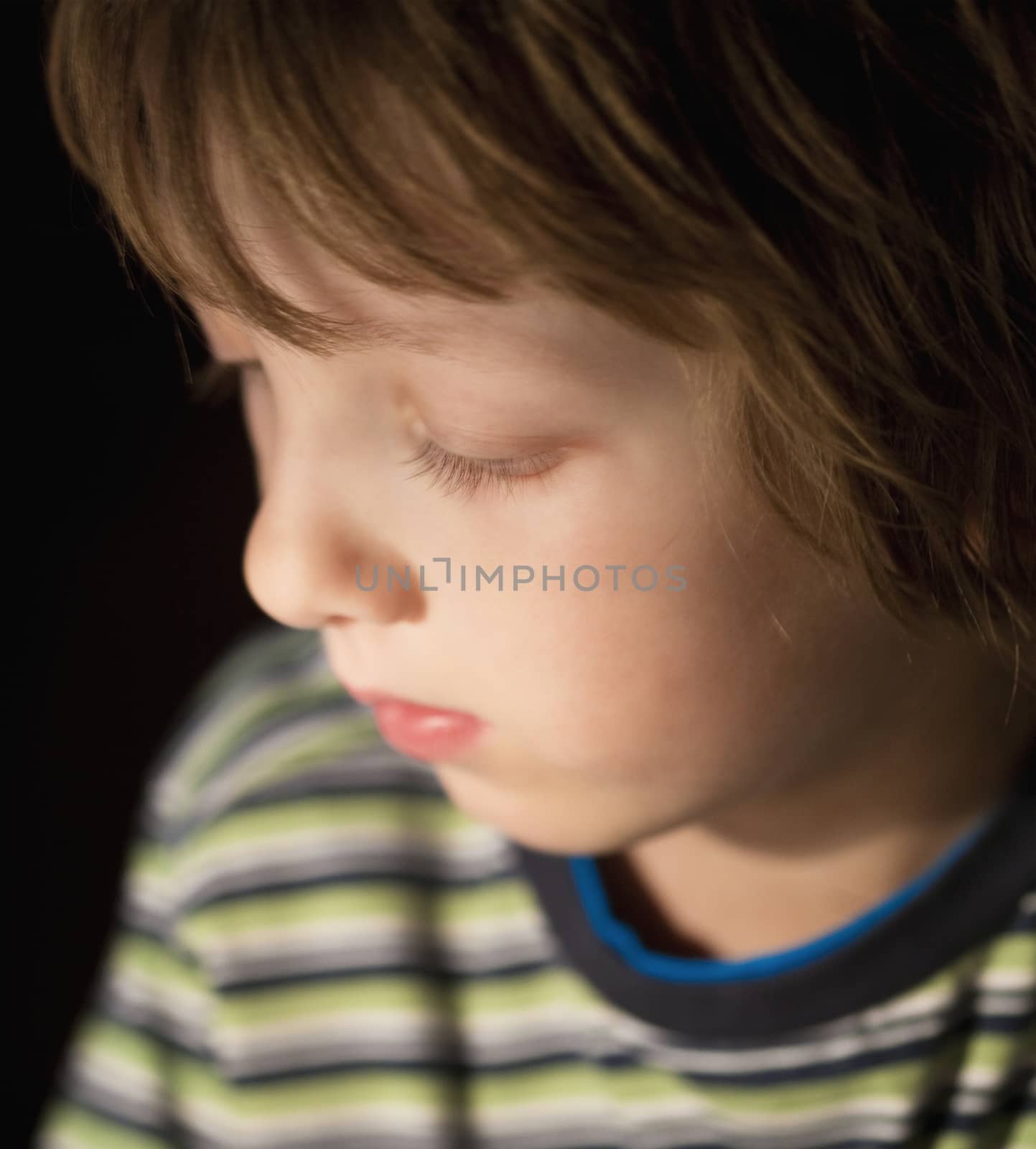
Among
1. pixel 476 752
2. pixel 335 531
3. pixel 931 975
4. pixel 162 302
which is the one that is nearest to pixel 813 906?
pixel 931 975

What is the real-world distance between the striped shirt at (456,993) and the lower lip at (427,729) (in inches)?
6.1

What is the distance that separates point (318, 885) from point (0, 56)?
551mm

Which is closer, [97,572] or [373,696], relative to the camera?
[373,696]

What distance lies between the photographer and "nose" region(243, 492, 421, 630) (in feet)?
1.65

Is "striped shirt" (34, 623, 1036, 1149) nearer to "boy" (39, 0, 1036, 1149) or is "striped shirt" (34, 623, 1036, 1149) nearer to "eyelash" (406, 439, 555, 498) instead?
"boy" (39, 0, 1036, 1149)

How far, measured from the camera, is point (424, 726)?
0.56 meters

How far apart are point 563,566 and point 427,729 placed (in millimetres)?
118

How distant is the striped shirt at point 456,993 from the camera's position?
2.10 ft

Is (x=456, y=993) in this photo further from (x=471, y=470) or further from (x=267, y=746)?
(x=471, y=470)

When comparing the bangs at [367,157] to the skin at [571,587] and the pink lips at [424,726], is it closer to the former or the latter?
the skin at [571,587]

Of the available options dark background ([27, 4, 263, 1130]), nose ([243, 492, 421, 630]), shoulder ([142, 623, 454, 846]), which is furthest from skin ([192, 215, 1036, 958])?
dark background ([27, 4, 263, 1130])

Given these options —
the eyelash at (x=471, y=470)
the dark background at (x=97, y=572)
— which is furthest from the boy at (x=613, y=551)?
the dark background at (x=97, y=572)

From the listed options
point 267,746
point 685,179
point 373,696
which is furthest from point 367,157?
point 267,746

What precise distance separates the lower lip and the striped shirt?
0.51ft
